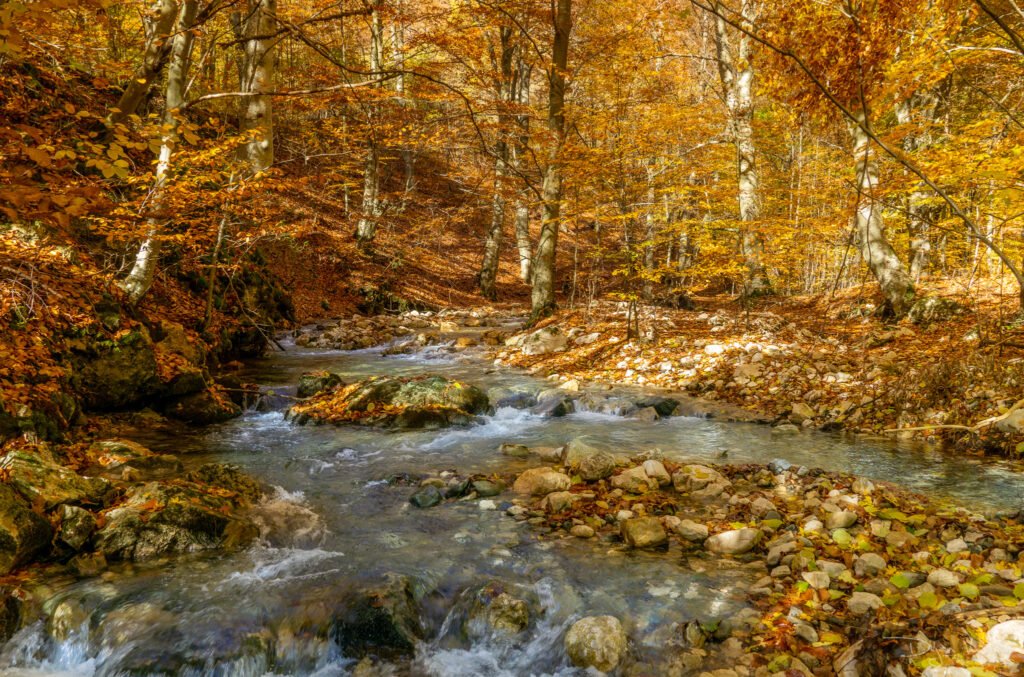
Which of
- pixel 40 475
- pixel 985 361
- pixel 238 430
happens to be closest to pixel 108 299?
pixel 238 430

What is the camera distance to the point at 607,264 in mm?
27812

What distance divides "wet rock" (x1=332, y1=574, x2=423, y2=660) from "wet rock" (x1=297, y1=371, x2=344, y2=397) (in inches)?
205

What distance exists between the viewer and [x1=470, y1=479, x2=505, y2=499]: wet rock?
529 cm

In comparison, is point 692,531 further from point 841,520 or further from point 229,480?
point 229,480

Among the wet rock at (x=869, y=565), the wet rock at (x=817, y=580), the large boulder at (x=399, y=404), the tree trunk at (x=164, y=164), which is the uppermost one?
the tree trunk at (x=164, y=164)

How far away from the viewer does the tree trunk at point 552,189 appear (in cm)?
1084

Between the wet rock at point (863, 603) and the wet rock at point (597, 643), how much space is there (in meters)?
1.30

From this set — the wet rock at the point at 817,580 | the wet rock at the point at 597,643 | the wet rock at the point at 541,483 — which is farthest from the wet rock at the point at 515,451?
the wet rock at the point at 817,580

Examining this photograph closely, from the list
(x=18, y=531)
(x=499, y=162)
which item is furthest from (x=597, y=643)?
(x=499, y=162)

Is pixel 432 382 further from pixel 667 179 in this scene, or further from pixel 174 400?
pixel 667 179

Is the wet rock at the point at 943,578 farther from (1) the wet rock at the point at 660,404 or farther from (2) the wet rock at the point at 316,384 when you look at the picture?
(2) the wet rock at the point at 316,384

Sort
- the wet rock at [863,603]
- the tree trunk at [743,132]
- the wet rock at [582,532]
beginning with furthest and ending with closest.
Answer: the tree trunk at [743,132] → the wet rock at [582,532] → the wet rock at [863,603]

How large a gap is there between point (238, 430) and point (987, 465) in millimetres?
8294

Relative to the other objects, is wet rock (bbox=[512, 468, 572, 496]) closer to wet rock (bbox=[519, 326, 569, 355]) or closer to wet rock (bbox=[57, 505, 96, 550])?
wet rock (bbox=[57, 505, 96, 550])
